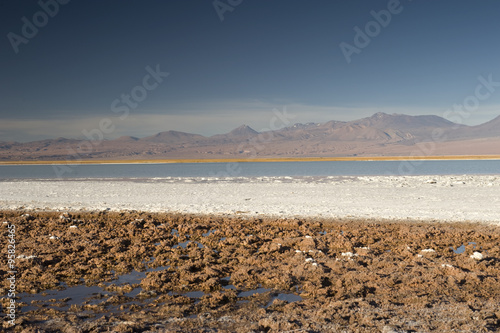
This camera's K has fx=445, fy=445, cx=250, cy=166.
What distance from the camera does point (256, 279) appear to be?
24.6ft

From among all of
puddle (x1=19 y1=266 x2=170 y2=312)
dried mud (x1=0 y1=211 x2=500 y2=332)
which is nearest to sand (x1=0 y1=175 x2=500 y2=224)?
dried mud (x1=0 y1=211 x2=500 y2=332)

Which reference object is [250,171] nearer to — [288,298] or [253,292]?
[253,292]

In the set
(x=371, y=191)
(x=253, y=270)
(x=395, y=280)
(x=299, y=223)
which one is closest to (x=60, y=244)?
(x=253, y=270)

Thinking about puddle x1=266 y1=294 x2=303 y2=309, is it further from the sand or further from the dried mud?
the sand

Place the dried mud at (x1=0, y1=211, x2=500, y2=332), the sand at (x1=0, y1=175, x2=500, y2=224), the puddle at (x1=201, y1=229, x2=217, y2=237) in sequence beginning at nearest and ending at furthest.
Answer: the dried mud at (x1=0, y1=211, x2=500, y2=332) → the puddle at (x1=201, y1=229, x2=217, y2=237) → the sand at (x1=0, y1=175, x2=500, y2=224)

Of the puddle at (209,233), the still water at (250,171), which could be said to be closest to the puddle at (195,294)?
the puddle at (209,233)

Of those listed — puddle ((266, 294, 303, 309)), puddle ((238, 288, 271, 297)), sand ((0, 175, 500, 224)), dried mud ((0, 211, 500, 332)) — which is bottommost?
puddle ((266, 294, 303, 309))

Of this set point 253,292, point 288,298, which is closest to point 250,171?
point 253,292

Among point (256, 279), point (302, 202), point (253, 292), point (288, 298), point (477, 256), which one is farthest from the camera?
point (302, 202)

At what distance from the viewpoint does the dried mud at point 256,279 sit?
5500 millimetres

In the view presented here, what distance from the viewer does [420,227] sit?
1201cm

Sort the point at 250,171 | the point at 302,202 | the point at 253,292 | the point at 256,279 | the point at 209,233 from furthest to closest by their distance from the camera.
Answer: the point at 250,171
the point at 302,202
the point at 209,233
the point at 256,279
the point at 253,292

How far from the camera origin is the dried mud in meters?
5.50

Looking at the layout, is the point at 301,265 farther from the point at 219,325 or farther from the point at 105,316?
the point at 105,316
